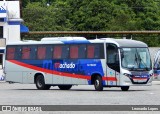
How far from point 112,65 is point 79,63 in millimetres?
2361

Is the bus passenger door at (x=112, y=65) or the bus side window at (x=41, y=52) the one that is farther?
the bus side window at (x=41, y=52)

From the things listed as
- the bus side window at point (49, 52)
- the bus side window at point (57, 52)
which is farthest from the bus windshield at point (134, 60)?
the bus side window at point (49, 52)

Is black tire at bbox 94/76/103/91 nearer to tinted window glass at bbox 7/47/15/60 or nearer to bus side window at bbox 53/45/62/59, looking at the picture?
bus side window at bbox 53/45/62/59

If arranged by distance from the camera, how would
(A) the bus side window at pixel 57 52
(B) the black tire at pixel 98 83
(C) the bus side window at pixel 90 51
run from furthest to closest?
(A) the bus side window at pixel 57 52
(C) the bus side window at pixel 90 51
(B) the black tire at pixel 98 83

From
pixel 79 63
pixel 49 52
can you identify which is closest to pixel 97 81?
pixel 79 63

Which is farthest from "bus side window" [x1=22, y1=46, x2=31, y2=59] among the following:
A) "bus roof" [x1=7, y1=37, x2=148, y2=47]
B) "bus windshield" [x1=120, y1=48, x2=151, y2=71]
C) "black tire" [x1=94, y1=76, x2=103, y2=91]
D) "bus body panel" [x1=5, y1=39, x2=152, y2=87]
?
"bus windshield" [x1=120, y1=48, x2=151, y2=71]

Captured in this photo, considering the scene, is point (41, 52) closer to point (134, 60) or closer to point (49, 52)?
point (49, 52)

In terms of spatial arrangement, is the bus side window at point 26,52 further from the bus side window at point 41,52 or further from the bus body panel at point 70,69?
the bus side window at point 41,52

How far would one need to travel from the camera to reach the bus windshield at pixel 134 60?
121ft

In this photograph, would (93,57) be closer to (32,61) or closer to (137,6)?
Result: (32,61)

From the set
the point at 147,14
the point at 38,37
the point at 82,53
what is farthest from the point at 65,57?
the point at 147,14

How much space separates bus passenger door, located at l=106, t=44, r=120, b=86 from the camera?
37.0 m

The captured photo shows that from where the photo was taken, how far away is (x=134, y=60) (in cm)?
3716

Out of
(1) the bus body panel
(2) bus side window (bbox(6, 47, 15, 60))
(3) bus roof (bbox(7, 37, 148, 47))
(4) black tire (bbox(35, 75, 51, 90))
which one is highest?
(3) bus roof (bbox(7, 37, 148, 47))
